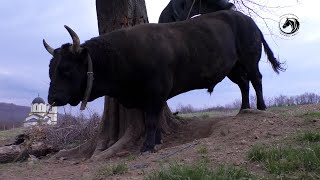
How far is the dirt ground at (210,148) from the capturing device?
6.24m

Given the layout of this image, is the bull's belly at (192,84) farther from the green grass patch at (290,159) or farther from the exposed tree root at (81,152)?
the green grass patch at (290,159)

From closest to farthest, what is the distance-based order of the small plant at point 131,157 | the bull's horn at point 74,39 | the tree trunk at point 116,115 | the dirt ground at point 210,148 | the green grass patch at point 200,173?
the green grass patch at point 200,173
the dirt ground at point 210,148
the small plant at point 131,157
the bull's horn at point 74,39
the tree trunk at point 116,115

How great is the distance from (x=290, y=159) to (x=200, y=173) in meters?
1.08

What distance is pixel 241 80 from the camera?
1029cm

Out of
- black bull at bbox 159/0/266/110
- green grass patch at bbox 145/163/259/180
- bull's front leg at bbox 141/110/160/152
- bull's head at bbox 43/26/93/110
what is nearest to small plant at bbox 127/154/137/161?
bull's front leg at bbox 141/110/160/152

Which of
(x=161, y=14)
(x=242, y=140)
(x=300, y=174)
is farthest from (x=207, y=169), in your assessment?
(x=161, y=14)

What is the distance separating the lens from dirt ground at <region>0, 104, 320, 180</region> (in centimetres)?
624

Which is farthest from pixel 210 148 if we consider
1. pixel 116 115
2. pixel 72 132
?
pixel 72 132

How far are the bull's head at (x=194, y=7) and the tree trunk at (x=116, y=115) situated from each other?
1.15 metres

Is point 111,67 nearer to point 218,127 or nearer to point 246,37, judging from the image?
point 218,127

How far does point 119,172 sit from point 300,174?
214 centimetres

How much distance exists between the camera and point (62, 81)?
297 inches

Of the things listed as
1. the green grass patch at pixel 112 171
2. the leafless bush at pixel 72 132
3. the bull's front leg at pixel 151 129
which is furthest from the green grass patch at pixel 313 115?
the leafless bush at pixel 72 132

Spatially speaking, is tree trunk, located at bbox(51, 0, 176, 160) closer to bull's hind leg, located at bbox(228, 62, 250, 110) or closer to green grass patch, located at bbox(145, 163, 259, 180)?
bull's hind leg, located at bbox(228, 62, 250, 110)
